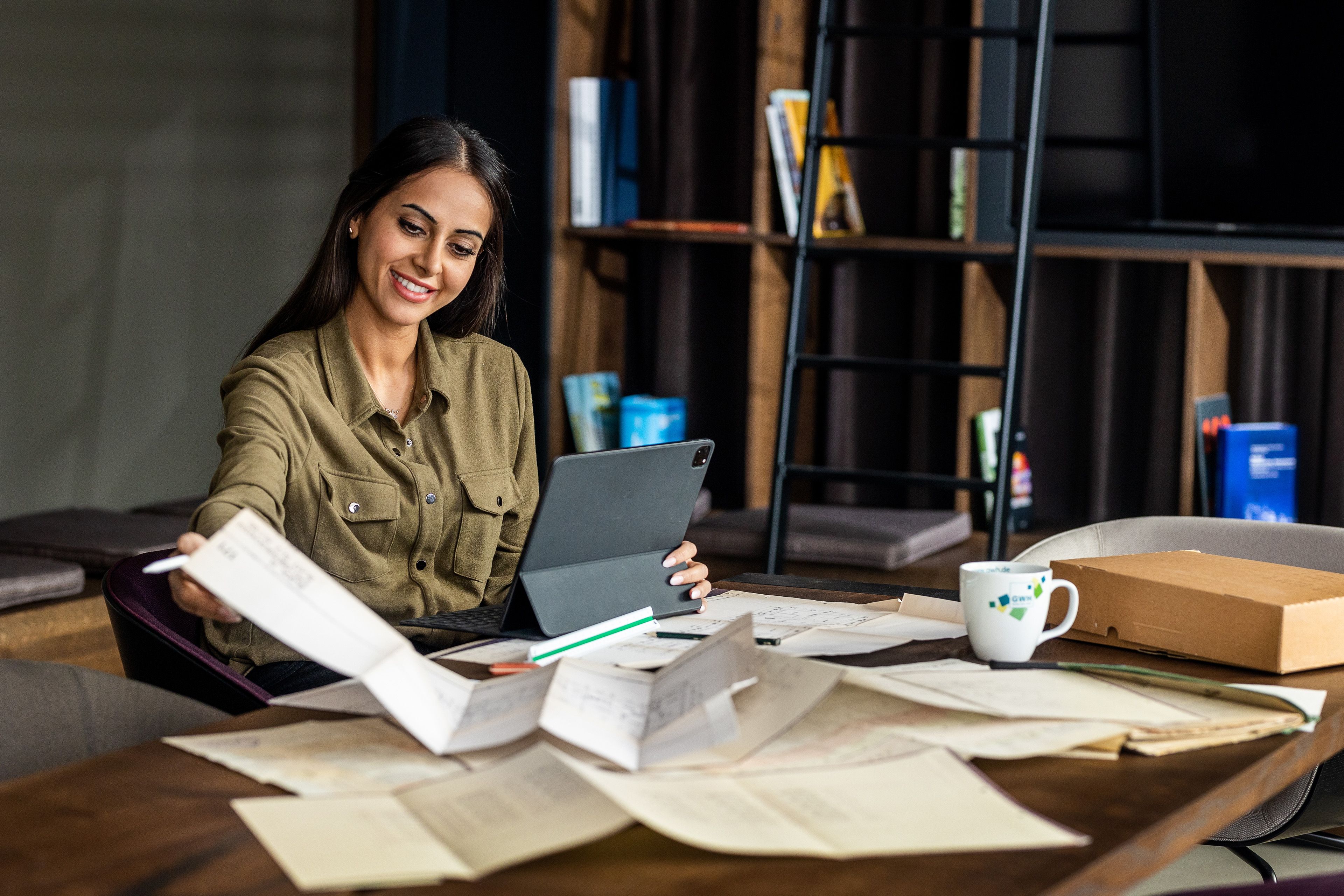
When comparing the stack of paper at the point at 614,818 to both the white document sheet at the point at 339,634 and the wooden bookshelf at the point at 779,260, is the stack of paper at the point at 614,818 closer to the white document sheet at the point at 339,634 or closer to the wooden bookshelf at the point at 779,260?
the white document sheet at the point at 339,634

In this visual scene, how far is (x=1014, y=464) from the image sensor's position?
3.48 m

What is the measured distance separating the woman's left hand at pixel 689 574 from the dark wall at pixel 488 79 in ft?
8.00

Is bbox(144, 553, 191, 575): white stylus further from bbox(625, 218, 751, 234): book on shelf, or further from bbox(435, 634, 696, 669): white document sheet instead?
bbox(625, 218, 751, 234): book on shelf

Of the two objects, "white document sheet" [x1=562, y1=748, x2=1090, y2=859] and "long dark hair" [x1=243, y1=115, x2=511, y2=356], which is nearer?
"white document sheet" [x1=562, y1=748, x2=1090, y2=859]

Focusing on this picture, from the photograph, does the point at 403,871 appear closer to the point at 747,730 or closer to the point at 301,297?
the point at 747,730

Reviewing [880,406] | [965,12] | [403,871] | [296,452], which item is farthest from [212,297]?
[403,871]

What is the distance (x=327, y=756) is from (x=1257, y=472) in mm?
2771

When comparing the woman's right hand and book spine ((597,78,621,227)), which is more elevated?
book spine ((597,78,621,227))

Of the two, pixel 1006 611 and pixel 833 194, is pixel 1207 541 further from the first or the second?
pixel 833 194

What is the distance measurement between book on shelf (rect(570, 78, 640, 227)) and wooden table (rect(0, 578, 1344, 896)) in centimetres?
279

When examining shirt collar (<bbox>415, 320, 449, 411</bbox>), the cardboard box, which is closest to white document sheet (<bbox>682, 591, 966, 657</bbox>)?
the cardboard box

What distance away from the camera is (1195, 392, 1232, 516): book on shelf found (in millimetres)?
3320

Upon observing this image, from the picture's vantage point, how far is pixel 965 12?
3.61 metres

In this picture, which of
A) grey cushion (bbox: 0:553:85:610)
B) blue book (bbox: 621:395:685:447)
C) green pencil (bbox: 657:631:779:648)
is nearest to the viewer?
green pencil (bbox: 657:631:779:648)
